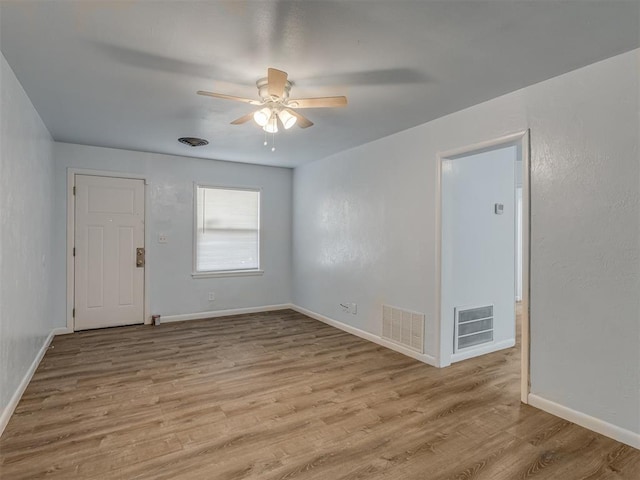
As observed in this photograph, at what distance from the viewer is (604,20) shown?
6.28ft

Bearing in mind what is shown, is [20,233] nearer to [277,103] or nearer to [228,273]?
[277,103]

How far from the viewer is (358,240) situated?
4660 mm

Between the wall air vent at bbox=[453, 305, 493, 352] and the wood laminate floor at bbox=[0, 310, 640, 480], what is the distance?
0.20m

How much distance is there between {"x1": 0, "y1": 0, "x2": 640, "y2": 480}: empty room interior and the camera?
202cm

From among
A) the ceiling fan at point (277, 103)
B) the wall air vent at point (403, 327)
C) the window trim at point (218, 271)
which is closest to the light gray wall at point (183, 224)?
the window trim at point (218, 271)

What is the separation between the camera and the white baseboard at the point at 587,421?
87.1 inches

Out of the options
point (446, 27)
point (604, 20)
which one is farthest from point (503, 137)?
point (446, 27)

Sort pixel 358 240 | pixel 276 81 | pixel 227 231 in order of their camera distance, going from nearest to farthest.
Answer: pixel 276 81, pixel 358 240, pixel 227 231

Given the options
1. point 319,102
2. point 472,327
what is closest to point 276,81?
point 319,102

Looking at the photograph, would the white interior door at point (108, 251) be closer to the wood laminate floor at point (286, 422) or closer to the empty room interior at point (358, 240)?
the empty room interior at point (358, 240)

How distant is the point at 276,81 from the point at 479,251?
2.89 m

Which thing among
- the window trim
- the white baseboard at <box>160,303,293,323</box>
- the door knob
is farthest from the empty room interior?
the window trim

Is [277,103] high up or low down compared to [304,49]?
down

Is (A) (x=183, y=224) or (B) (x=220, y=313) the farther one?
(B) (x=220, y=313)
